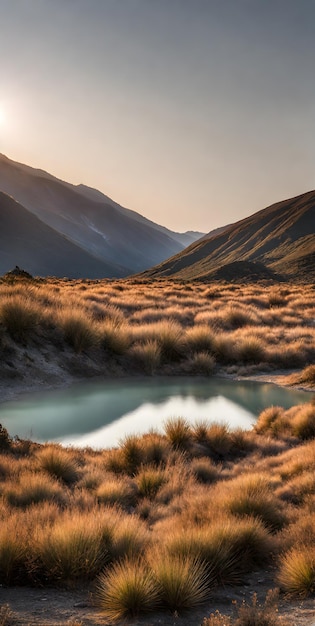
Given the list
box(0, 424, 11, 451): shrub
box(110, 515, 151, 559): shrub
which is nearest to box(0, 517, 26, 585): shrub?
box(110, 515, 151, 559): shrub

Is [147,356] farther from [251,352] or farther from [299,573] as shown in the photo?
[299,573]

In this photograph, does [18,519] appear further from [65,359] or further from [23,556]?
[65,359]

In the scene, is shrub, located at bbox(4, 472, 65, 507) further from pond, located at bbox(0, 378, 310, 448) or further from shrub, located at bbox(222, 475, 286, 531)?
pond, located at bbox(0, 378, 310, 448)

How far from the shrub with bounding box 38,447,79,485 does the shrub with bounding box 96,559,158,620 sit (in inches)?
129

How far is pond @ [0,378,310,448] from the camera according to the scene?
1059 cm

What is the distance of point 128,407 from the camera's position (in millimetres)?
12531

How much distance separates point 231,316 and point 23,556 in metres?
17.7

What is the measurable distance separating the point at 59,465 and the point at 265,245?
152 meters

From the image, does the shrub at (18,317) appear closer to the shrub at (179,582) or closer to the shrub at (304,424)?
the shrub at (304,424)

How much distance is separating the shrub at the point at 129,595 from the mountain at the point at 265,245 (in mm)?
103720

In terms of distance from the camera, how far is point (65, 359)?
1553 centimetres

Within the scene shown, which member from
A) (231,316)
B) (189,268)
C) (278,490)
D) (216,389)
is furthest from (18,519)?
(189,268)

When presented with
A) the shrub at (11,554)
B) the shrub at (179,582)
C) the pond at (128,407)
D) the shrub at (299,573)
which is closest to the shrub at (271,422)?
the pond at (128,407)

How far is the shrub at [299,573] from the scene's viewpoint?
430cm
